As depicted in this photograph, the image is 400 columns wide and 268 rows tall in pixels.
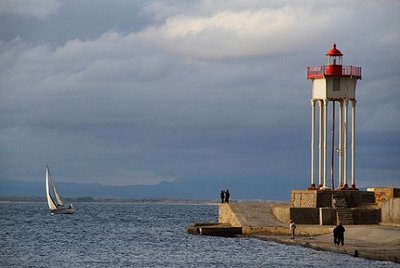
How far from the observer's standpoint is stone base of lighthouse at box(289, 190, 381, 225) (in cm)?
6378

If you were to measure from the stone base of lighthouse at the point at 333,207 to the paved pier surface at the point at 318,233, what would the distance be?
4.61ft

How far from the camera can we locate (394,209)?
6062cm

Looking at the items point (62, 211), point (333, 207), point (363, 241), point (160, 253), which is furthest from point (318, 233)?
point (62, 211)

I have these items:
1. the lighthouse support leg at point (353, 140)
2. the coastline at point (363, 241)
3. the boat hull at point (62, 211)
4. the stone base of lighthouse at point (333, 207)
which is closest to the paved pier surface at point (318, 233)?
the coastline at point (363, 241)

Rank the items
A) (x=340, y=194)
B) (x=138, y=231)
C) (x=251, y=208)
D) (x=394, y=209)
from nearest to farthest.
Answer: (x=394, y=209), (x=340, y=194), (x=251, y=208), (x=138, y=231)

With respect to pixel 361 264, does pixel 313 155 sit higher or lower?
higher

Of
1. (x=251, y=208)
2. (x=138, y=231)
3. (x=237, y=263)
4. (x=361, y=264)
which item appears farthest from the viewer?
(x=138, y=231)

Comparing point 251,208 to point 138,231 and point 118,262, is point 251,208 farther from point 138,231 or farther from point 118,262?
point 118,262

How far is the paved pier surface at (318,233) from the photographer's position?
5000 cm

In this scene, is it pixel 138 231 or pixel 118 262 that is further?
pixel 138 231

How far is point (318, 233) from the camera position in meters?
60.1

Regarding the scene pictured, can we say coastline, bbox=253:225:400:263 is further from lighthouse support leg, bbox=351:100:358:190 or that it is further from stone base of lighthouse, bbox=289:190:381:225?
lighthouse support leg, bbox=351:100:358:190

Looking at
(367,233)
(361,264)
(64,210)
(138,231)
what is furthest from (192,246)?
(64,210)

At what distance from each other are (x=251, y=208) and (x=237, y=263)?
907 inches
